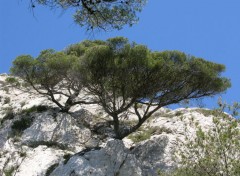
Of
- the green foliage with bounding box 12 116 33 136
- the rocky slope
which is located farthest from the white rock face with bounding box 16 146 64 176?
the green foliage with bounding box 12 116 33 136

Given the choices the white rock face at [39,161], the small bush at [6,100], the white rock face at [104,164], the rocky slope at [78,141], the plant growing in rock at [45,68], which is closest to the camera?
the white rock face at [104,164]

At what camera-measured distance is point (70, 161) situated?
20844 mm

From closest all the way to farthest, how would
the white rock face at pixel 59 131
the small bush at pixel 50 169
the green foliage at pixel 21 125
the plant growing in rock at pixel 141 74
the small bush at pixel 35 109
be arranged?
the small bush at pixel 50 169
the plant growing in rock at pixel 141 74
the white rock face at pixel 59 131
the green foliage at pixel 21 125
the small bush at pixel 35 109

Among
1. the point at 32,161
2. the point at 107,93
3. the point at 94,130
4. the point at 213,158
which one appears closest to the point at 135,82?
the point at 107,93

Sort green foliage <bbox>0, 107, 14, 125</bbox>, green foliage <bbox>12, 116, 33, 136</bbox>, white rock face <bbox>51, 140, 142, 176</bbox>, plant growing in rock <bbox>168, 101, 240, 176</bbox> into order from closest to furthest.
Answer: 1. plant growing in rock <bbox>168, 101, 240, 176</bbox>
2. white rock face <bbox>51, 140, 142, 176</bbox>
3. green foliage <bbox>12, 116, 33, 136</bbox>
4. green foliage <bbox>0, 107, 14, 125</bbox>

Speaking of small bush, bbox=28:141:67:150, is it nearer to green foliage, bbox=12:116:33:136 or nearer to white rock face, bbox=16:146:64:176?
white rock face, bbox=16:146:64:176

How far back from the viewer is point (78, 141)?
83.1 ft

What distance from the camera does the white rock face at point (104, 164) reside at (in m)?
20.1

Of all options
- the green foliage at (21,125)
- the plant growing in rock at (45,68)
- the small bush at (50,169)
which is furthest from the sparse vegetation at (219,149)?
the green foliage at (21,125)

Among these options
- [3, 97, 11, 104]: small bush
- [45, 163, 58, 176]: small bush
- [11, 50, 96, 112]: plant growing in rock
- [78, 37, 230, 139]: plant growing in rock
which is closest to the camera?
[45, 163, 58, 176]: small bush

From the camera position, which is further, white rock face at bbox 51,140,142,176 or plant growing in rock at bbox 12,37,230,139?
plant growing in rock at bbox 12,37,230,139

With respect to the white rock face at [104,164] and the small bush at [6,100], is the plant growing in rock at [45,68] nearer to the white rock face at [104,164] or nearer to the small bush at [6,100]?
the small bush at [6,100]

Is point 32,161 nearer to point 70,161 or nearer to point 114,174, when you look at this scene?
point 70,161

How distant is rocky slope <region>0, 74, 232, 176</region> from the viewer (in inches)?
821
